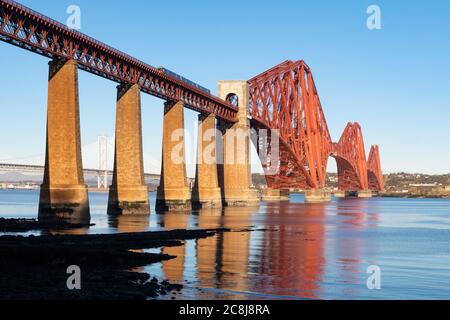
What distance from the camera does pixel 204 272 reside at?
1232 inches

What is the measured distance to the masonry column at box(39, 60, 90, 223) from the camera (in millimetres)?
55938

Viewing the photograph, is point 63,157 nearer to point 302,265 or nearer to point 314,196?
point 302,265

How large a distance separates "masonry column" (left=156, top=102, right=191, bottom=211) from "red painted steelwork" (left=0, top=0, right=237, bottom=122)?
304 centimetres

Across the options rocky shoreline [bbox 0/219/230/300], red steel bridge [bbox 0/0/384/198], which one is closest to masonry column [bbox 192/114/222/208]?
red steel bridge [bbox 0/0/384/198]

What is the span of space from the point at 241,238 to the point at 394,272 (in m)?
18.0

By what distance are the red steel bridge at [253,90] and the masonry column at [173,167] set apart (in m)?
3.05

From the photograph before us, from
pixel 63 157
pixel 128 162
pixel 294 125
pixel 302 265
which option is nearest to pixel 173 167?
pixel 128 162

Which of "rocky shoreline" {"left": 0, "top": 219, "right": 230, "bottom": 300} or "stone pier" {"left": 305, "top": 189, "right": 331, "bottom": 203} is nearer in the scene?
"rocky shoreline" {"left": 0, "top": 219, "right": 230, "bottom": 300}

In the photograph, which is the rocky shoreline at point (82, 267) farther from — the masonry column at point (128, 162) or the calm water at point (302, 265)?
the masonry column at point (128, 162)

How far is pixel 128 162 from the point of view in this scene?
235 ft

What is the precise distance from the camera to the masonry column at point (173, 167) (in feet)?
277

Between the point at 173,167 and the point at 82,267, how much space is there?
55.0m

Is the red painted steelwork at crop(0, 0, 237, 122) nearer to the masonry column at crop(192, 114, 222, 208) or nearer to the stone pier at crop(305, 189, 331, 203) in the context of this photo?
the masonry column at crop(192, 114, 222, 208)

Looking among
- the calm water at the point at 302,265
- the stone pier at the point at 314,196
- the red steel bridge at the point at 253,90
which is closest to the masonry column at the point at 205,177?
the red steel bridge at the point at 253,90
